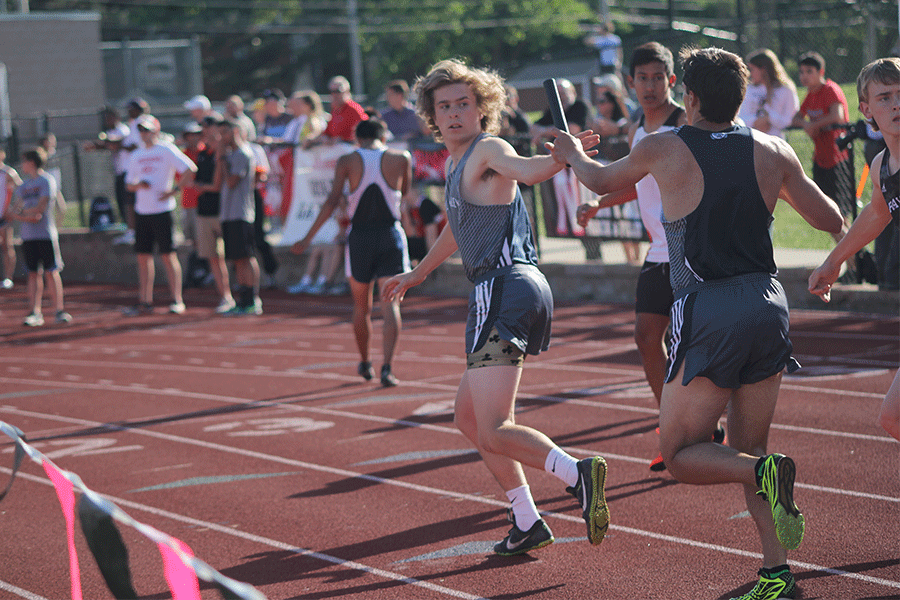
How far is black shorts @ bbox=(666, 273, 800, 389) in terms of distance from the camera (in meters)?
3.81

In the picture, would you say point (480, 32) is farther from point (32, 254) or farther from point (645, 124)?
point (645, 124)

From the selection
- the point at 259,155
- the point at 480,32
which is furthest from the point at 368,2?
the point at 259,155

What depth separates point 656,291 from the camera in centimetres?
598

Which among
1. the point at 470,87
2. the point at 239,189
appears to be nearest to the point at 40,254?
the point at 239,189

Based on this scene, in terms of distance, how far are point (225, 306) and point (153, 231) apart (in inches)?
54.5

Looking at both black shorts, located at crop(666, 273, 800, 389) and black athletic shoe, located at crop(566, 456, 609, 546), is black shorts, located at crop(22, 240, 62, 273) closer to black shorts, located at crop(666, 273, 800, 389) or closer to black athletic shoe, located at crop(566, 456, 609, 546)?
black athletic shoe, located at crop(566, 456, 609, 546)

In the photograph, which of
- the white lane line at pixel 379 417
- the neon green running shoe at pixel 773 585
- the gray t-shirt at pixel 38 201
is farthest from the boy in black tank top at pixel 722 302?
the gray t-shirt at pixel 38 201

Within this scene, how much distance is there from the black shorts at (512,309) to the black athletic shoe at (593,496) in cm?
66

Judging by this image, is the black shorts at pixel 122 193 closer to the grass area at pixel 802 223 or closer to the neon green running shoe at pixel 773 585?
the grass area at pixel 802 223

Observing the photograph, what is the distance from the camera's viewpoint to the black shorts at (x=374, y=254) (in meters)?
9.04

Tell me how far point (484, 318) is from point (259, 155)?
39.7 ft

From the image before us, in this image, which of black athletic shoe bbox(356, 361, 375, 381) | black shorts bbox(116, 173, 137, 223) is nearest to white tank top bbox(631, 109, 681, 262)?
black athletic shoe bbox(356, 361, 375, 381)

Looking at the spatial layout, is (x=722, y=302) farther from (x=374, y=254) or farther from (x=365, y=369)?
(x=365, y=369)

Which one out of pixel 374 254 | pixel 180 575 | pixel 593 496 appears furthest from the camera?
pixel 374 254
